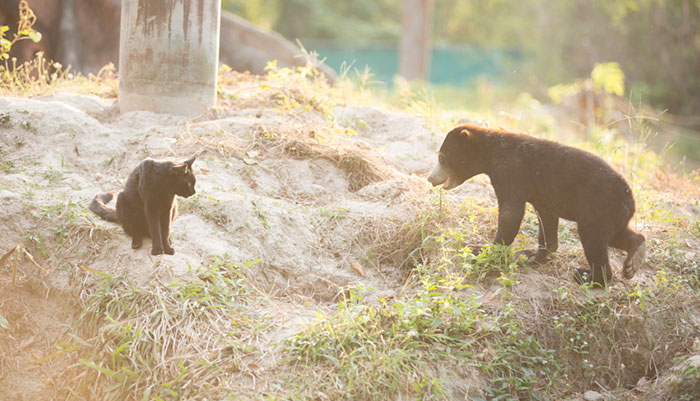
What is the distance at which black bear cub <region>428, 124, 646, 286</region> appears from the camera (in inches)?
152

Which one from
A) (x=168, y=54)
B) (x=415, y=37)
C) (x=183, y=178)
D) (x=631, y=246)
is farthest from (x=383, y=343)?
(x=415, y=37)

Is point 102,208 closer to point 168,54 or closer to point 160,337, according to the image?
point 160,337

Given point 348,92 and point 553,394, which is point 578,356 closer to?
point 553,394

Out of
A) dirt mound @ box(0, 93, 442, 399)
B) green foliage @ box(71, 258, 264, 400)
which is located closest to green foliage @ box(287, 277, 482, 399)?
dirt mound @ box(0, 93, 442, 399)

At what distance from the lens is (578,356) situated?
3.87 metres

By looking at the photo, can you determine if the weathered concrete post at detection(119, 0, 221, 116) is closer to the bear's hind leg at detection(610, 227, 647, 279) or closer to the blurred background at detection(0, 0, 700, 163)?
the blurred background at detection(0, 0, 700, 163)

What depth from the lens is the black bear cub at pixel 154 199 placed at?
354 centimetres

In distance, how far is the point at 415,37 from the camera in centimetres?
1647

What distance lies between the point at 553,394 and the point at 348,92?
15.8ft

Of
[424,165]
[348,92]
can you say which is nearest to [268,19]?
[348,92]

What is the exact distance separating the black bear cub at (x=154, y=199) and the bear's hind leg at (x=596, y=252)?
8.53 feet

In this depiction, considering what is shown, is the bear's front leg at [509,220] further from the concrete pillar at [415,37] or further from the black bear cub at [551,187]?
the concrete pillar at [415,37]

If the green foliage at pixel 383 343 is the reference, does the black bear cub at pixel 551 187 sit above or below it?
above

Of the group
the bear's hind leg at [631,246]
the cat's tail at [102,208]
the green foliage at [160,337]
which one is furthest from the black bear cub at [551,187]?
the cat's tail at [102,208]
